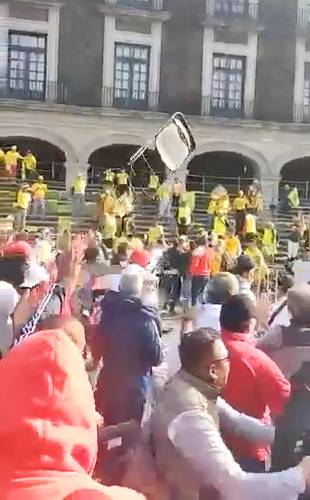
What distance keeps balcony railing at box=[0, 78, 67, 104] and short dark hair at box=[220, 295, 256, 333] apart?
54cm

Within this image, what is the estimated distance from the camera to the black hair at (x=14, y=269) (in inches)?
67.2

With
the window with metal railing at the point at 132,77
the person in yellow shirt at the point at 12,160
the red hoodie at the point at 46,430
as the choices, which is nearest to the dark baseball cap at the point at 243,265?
the window with metal railing at the point at 132,77

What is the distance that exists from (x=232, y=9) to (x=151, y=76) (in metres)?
0.19

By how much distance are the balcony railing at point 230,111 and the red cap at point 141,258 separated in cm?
28

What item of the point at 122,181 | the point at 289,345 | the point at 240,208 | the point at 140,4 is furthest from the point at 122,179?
the point at 289,345

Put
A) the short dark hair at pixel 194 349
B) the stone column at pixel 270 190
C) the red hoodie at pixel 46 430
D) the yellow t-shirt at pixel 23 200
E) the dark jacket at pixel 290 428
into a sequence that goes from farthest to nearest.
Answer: the stone column at pixel 270 190 < the yellow t-shirt at pixel 23 200 < the dark jacket at pixel 290 428 < the short dark hair at pixel 194 349 < the red hoodie at pixel 46 430

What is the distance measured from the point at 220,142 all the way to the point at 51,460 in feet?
3.49

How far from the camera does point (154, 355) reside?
1639 millimetres

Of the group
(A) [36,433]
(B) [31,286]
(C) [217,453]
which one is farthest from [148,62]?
(A) [36,433]

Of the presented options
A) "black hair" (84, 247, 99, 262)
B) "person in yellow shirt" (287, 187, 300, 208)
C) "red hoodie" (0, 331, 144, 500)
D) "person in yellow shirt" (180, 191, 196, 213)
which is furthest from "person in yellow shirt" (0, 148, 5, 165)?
"red hoodie" (0, 331, 144, 500)

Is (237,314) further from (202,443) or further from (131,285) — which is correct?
(202,443)

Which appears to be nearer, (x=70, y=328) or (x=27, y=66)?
(x=70, y=328)

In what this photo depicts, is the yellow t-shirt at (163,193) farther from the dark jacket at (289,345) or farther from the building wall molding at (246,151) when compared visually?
the dark jacket at (289,345)

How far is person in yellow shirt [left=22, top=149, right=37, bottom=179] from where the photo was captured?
1719 mm
